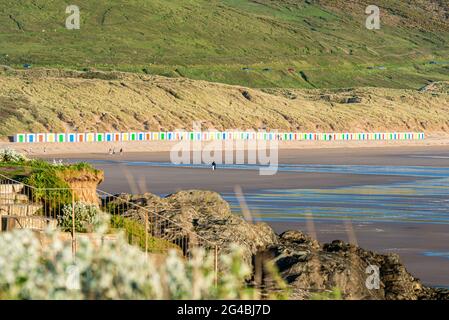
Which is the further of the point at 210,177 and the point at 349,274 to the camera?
the point at 210,177

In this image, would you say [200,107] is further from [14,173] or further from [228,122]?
[14,173]

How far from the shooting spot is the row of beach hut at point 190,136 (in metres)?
88.6

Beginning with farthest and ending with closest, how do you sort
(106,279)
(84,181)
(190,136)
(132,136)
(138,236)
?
(190,136) → (132,136) → (84,181) → (138,236) → (106,279)

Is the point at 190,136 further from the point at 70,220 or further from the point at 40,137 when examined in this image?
the point at 70,220

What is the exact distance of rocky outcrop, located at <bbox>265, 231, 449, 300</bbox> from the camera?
67.2 feet

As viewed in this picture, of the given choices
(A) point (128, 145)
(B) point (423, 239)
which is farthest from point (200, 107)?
(B) point (423, 239)

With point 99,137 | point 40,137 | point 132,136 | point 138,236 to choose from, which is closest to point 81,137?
point 99,137

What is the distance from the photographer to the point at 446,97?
17962cm

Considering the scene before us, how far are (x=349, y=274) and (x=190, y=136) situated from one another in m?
80.2

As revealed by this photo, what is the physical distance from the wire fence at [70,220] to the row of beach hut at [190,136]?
63.6 meters

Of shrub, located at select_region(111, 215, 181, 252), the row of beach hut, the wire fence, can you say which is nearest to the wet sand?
the row of beach hut

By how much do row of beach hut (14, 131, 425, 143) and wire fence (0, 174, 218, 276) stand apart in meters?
63.6

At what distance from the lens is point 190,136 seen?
100875 millimetres
